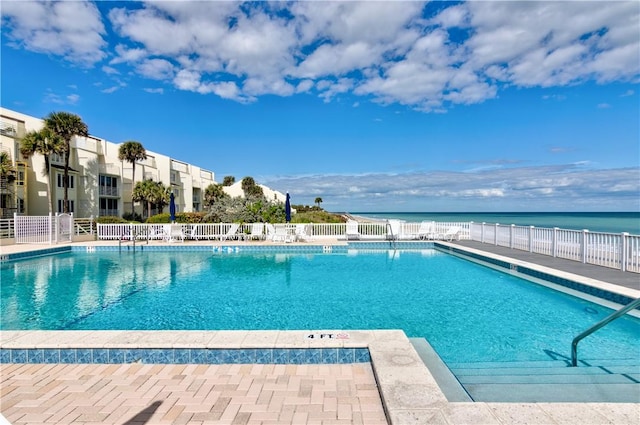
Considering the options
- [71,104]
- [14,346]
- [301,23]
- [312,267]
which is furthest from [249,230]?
[71,104]

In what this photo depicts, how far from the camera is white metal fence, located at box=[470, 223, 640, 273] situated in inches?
301

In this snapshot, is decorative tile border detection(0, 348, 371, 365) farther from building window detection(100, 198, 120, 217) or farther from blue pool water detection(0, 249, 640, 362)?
building window detection(100, 198, 120, 217)

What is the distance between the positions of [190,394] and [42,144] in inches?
995

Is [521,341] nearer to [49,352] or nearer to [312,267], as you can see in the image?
[49,352]

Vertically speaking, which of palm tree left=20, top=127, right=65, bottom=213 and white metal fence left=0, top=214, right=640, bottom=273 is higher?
palm tree left=20, top=127, right=65, bottom=213

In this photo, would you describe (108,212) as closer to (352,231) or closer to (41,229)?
(41,229)

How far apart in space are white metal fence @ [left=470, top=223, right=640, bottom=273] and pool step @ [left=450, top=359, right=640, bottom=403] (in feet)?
17.2

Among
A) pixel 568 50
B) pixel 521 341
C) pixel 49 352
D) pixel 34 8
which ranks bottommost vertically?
pixel 521 341

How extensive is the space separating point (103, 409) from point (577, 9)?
1226 centimetres

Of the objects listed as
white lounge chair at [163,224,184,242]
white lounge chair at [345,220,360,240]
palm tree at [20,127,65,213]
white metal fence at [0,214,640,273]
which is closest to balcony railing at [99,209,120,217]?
palm tree at [20,127,65,213]

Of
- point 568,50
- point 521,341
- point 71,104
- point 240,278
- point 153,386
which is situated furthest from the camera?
point 71,104

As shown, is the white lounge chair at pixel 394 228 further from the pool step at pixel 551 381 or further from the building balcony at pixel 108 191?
the building balcony at pixel 108 191

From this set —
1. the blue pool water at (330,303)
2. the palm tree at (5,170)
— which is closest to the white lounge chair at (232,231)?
the blue pool water at (330,303)

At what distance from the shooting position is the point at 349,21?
9.52 m
